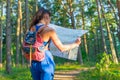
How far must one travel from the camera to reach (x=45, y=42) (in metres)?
3.60

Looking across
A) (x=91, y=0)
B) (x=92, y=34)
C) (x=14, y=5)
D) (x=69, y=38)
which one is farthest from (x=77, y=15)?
(x=69, y=38)

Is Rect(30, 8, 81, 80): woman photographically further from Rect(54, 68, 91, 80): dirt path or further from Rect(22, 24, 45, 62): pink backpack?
Rect(54, 68, 91, 80): dirt path

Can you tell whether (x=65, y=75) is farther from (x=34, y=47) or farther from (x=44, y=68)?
(x=34, y=47)

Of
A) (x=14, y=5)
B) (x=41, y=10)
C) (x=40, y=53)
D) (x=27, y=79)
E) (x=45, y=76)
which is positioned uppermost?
(x=14, y=5)

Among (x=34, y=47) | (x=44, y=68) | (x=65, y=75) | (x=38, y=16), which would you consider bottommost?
(x=65, y=75)

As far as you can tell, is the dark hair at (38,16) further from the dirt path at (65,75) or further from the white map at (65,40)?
the dirt path at (65,75)

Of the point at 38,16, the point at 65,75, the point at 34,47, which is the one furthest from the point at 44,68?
the point at 65,75

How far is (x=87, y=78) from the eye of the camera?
1223cm

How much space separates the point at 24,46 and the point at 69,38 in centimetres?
74

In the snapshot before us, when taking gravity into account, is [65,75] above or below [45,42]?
below

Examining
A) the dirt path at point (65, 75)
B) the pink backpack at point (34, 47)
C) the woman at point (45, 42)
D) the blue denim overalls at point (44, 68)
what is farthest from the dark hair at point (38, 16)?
the dirt path at point (65, 75)

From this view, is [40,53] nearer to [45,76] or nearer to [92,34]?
[45,76]

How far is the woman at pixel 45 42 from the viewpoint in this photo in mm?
3533

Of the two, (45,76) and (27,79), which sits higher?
(45,76)
